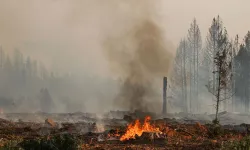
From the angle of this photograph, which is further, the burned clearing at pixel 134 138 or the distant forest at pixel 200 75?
the distant forest at pixel 200 75

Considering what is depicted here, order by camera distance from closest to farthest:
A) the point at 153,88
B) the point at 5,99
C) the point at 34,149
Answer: the point at 34,149, the point at 153,88, the point at 5,99

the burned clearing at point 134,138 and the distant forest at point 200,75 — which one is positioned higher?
the distant forest at point 200,75

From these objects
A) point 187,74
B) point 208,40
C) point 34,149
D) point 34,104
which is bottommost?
point 34,149

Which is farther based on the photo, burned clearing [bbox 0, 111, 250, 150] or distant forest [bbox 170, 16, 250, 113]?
distant forest [bbox 170, 16, 250, 113]

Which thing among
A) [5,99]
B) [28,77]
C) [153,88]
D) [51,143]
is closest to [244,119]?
[153,88]

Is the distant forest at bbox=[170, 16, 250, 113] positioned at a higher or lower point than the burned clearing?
higher

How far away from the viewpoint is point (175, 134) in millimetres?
29828

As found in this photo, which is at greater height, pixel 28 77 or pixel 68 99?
pixel 28 77

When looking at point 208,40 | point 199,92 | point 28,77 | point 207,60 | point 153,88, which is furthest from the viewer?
point 28,77

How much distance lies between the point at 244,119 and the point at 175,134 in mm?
25792

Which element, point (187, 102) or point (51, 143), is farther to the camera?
point (187, 102)

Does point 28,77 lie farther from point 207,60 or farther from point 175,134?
point 175,134

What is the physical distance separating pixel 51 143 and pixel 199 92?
67188 millimetres

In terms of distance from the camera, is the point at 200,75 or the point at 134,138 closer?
the point at 134,138
